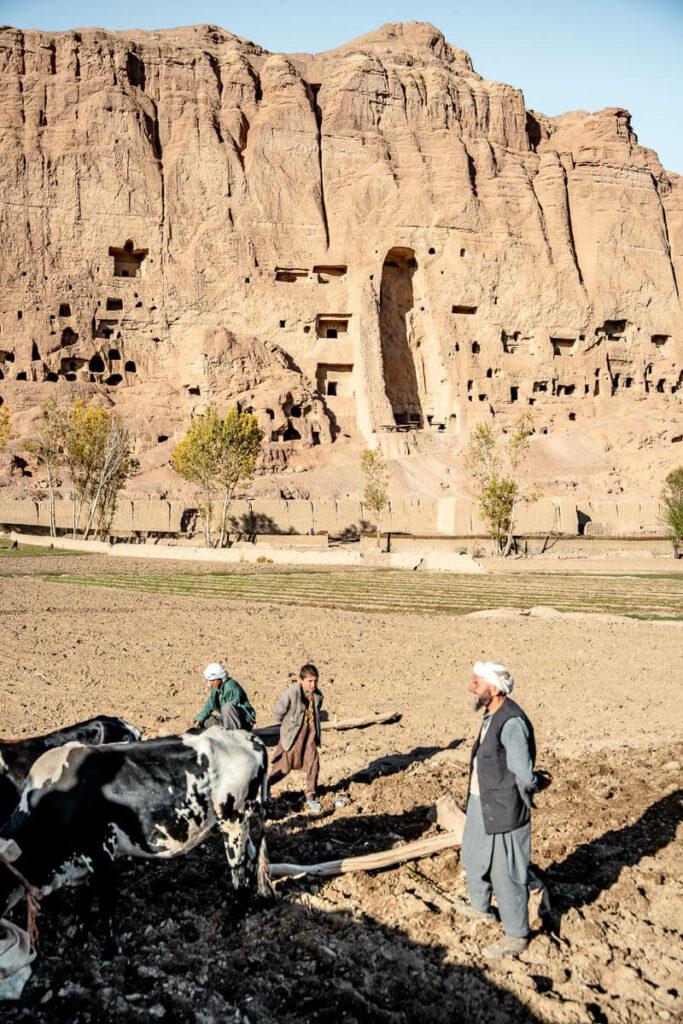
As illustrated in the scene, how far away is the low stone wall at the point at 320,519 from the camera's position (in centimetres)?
5684

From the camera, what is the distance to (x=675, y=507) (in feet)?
174

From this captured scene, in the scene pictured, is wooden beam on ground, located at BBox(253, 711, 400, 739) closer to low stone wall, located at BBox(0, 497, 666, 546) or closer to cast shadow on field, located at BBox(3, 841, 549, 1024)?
cast shadow on field, located at BBox(3, 841, 549, 1024)

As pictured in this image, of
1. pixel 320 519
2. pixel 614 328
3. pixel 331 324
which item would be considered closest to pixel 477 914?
pixel 320 519

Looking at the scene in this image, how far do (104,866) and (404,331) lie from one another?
8373 centimetres

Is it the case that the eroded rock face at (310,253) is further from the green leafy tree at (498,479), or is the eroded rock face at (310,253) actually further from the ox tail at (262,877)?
the ox tail at (262,877)

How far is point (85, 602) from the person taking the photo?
2464 cm

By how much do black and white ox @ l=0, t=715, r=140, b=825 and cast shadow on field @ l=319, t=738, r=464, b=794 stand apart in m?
2.83

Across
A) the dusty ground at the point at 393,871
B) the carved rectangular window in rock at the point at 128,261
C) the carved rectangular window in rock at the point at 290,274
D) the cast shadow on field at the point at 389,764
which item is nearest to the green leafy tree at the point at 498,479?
the carved rectangular window in rock at the point at 290,274

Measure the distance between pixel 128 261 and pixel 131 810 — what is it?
83.4 metres

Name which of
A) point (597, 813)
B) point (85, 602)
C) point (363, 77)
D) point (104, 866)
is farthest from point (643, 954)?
point (363, 77)

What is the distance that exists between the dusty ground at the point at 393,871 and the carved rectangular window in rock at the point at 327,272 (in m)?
71.1

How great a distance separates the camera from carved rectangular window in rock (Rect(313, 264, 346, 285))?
276 ft

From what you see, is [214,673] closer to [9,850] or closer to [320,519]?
[9,850]

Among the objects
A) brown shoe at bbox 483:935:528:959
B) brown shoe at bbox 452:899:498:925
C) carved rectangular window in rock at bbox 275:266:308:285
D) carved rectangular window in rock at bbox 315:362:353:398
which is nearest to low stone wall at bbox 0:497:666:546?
carved rectangular window in rock at bbox 315:362:353:398
